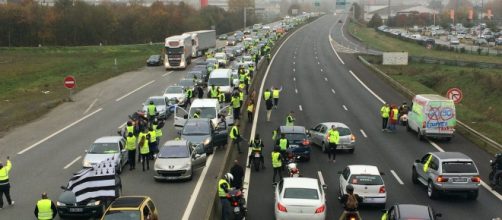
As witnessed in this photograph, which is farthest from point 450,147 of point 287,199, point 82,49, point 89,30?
point 89,30

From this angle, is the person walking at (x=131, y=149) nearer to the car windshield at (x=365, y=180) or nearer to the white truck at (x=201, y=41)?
the car windshield at (x=365, y=180)

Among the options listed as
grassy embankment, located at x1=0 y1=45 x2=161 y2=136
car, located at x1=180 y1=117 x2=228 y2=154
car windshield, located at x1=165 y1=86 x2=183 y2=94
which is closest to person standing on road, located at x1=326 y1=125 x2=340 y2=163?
car, located at x1=180 y1=117 x2=228 y2=154

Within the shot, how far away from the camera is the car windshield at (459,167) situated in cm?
2225

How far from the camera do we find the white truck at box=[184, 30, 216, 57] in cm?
8250

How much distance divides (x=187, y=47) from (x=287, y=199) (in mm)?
54489

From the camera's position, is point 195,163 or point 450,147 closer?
point 195,163

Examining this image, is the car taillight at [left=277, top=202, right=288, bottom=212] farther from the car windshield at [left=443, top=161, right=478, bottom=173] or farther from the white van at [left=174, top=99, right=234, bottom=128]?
the white van at [left=174, top=99, right=234, bottom=128]

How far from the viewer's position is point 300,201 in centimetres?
1891

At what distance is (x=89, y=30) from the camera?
405ft

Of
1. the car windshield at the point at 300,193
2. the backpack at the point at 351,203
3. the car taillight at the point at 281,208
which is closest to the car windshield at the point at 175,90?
the car windshield at the point at 300,193

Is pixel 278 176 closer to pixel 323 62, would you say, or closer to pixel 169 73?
pixel 169 73

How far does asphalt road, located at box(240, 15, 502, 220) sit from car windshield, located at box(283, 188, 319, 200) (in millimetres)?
1525

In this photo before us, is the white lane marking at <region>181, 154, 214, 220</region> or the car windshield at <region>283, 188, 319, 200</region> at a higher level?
the car windshield at <region>283, 188, 319, 200</region>

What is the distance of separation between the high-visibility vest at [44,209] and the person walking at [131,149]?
8220mm
